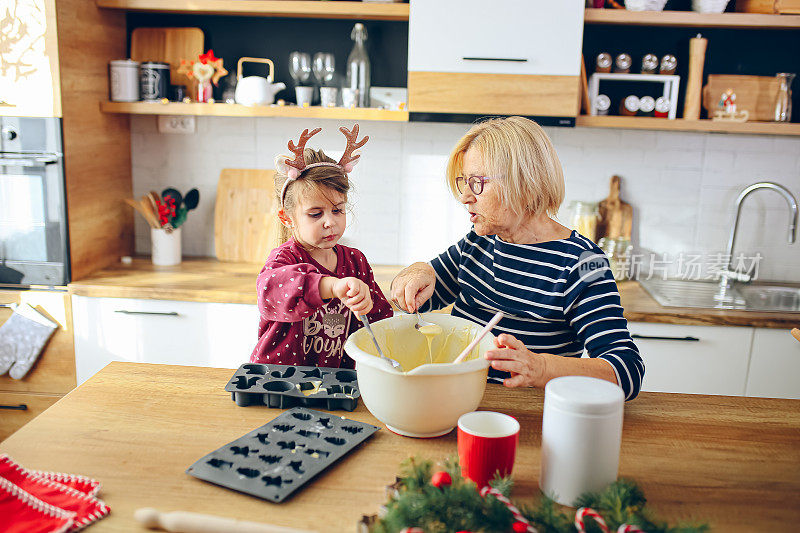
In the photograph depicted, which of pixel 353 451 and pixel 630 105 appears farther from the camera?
pixel 630 105

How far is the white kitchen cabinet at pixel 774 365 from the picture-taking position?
2.39 meters

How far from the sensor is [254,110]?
8.80 ft

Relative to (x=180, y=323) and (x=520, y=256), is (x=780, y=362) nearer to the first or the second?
(x=520, y=256)

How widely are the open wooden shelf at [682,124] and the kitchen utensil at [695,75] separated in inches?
3.0

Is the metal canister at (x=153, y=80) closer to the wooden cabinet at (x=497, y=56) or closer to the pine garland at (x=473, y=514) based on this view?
the wooden cabinet at (x=497, y=56)

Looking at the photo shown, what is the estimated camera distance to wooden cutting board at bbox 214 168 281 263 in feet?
9.80

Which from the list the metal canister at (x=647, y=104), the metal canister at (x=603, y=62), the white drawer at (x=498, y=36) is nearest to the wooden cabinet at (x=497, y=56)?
the white drawer at (x=498, y=36)

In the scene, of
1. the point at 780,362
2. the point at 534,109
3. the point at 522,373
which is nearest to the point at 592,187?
the point at 534,109

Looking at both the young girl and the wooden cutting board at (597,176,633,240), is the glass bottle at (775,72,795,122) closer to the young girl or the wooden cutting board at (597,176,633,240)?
the wooden cutting board at (597,176,633,240)

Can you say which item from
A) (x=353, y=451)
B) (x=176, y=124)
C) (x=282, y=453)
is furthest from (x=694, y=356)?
(x=176, y=124)

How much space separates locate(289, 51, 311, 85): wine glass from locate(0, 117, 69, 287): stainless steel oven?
0.93 metres

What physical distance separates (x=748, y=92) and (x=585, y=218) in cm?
82

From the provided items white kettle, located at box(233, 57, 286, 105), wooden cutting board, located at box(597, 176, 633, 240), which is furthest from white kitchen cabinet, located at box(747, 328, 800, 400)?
white kettle, located at box(233, 57, 286, 105)

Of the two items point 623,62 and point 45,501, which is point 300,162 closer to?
point 45,501
